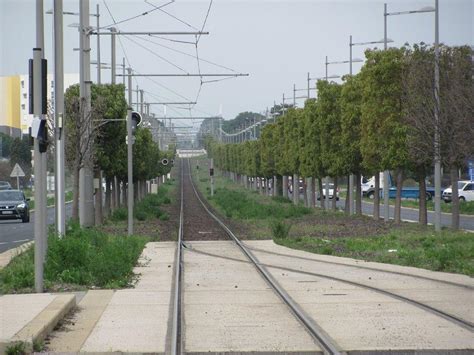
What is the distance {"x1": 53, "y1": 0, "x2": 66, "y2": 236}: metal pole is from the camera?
22.6 metres

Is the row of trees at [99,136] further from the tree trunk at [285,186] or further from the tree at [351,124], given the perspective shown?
the tree trunk at [285,186]

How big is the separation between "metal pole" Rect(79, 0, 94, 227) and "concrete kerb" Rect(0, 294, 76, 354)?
1727 centimetres

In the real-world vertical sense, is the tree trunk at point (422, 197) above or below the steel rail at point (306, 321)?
above

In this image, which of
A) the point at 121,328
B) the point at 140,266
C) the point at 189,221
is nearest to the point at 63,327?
the point at 121,328

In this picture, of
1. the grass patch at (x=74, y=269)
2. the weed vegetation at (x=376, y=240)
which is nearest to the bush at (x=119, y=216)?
the weed vegetation at (x=376, y=240)

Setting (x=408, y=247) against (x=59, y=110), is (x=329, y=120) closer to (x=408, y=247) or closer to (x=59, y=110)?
(x=408, y=247)

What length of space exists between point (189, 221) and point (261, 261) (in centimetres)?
2431

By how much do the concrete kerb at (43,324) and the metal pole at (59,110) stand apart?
23.3ft

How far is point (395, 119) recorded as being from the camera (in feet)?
131

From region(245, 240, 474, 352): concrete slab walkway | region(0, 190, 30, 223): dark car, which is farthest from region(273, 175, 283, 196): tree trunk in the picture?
region(245, 240, 474, 352): concrete slab walkway

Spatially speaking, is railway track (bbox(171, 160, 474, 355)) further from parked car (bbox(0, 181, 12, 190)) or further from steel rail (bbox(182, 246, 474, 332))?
parked car (bbox(0, 181, 12, 190))

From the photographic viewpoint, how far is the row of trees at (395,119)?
32812 millimetres

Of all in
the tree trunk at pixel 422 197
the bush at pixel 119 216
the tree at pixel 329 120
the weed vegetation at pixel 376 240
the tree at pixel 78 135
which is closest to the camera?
the weed vegetation at pixel 376 240

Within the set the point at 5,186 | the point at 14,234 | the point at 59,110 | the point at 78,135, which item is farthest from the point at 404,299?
the point at 5,186
